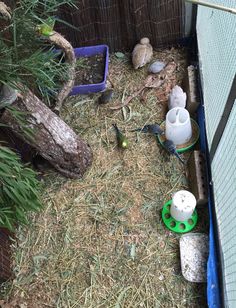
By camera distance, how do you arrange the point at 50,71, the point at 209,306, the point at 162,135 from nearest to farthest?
the point at 209,306
the point at 50,71
the point at 162,135

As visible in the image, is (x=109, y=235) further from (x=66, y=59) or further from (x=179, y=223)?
(x=66, y=59)

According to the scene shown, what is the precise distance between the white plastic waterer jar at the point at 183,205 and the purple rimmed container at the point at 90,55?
91 centimetres

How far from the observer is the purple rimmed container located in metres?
2.27

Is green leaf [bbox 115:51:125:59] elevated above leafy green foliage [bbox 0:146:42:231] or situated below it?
below

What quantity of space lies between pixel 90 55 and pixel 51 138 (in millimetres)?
930

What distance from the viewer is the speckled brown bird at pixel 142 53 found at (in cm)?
231

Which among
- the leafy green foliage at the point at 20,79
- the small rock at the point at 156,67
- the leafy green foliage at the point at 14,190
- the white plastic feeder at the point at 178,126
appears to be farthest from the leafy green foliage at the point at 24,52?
the small rock at the point at 156,67

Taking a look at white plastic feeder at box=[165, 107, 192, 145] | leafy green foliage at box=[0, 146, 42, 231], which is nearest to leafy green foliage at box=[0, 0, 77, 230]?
leafy green foliage at box=[0, 146, 42, 231]

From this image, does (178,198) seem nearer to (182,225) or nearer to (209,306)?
(182,225)

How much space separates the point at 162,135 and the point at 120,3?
2.81ft

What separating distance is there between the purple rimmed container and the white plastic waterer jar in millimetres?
911

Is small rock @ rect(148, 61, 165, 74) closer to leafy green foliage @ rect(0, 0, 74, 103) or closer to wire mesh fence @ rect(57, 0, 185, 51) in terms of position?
wire mesh fence @ rect(57, 0, 185, 51)

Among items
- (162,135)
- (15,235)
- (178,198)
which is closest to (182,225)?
(178,198)

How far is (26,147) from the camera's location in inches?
76.4
